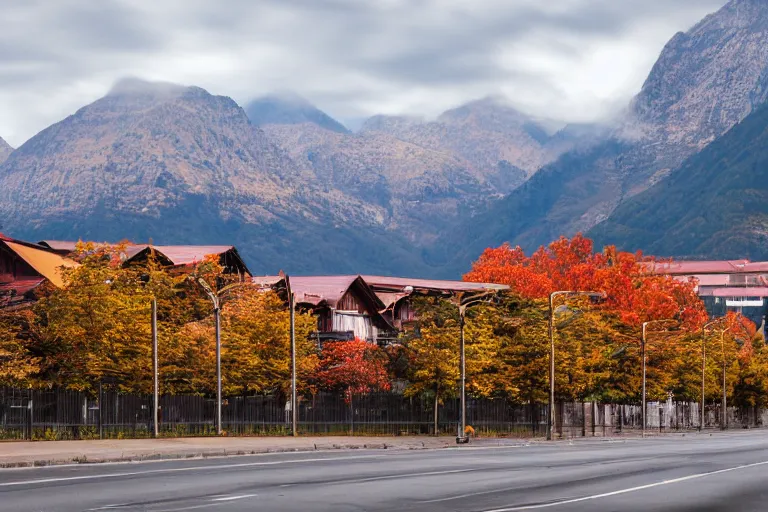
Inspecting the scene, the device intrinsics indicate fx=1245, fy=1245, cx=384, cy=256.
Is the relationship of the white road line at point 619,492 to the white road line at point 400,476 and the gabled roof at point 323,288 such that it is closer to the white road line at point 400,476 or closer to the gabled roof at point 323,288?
the white road line at point 400,476

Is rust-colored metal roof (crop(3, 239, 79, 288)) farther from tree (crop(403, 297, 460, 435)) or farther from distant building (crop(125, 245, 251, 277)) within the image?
tree (crop(403, 297, 460, 435))

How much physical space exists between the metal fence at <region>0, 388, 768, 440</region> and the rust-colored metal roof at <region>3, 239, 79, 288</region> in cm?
1717

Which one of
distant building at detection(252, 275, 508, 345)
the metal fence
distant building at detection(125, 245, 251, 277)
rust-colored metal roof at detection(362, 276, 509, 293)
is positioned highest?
distant building at detection(125, 245, 251, 277)

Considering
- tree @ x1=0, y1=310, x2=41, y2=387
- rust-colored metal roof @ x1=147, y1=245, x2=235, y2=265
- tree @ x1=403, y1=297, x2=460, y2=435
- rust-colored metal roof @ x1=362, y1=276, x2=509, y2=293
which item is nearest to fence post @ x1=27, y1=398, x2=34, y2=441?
tree @ x1=0, y1=310, x2=41, y2=387

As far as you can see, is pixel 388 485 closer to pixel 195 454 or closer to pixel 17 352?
pixel 195 454

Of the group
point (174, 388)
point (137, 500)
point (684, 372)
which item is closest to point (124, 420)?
point (174, 388)

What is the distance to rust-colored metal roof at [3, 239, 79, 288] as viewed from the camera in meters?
77.1

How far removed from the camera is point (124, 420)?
5416 cm

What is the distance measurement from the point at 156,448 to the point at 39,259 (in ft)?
133

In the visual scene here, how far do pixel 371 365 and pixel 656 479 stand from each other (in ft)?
147

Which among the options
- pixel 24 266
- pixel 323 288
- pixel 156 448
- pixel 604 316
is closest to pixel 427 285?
pixel 323 288

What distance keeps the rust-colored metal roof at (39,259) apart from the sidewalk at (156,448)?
27.9 meters

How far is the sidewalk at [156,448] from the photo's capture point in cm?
3541

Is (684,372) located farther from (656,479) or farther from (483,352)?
(656,479)
